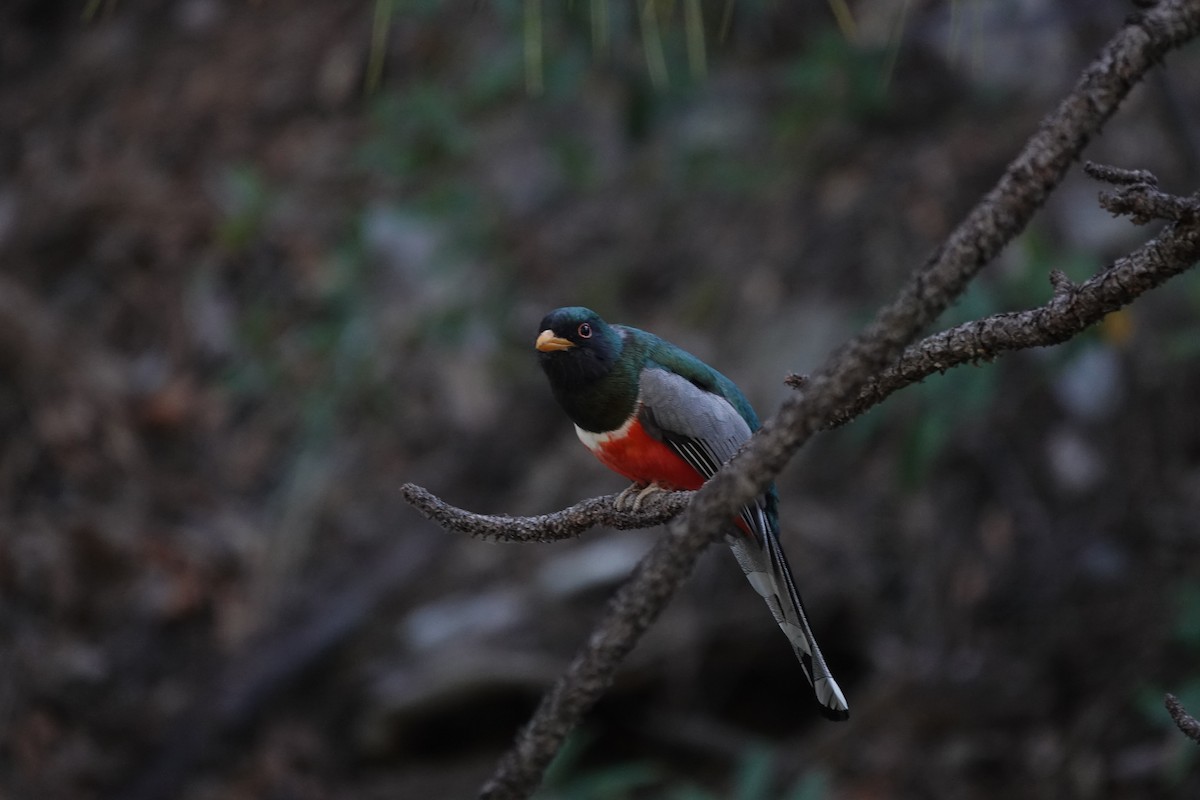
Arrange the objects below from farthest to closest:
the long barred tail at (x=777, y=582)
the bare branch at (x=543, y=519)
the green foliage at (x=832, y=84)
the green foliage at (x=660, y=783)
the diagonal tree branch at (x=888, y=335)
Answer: the green foliage at (x=832, y=84)
the green foliage at (x=660, y=783)
the long barred tail at (x=777, y=582)
the bare branch at (x=543, y=519)
the diagonal tree branch at (x=888, y=335)

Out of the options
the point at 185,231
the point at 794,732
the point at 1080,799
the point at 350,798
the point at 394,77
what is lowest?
the point at 1080,799

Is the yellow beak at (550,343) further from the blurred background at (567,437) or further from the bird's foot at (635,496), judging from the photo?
the blurred background at (567,437)

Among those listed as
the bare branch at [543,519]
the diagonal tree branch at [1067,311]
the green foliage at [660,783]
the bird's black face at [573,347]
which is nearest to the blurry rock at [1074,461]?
the green foliage at [660,783]

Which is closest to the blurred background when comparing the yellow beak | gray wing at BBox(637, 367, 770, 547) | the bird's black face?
gray wing at BBox(637, 367, 770, 547)

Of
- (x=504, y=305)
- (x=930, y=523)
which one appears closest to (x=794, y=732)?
(x=930, y=523)

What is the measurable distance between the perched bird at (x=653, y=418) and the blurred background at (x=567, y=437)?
5.64 feet

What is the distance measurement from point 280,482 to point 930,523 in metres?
4.44

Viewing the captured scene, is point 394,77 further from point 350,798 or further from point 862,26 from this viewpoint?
point 350,798

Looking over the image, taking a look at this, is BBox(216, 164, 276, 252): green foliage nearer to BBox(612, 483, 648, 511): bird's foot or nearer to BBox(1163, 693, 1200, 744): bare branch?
BBox(612, 483, 648, 511): bird's foot

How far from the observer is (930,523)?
22.6 ft

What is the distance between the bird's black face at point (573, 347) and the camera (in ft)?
10.1

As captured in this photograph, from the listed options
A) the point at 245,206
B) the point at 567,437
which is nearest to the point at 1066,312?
the point at 567,437

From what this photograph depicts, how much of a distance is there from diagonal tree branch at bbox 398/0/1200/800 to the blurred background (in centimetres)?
320

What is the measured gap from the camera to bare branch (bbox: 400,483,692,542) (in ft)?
7.26
